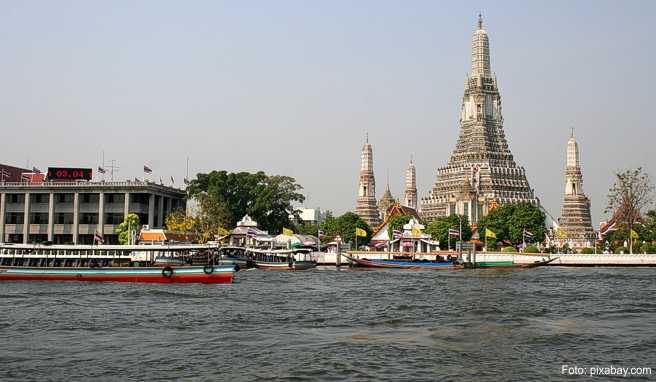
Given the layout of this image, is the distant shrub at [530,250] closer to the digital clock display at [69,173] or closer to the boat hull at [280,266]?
the boat hull at [280,266]

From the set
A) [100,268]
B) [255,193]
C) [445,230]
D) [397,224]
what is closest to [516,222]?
[445,230]

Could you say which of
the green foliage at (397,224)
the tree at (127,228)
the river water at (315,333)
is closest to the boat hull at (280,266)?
the tree at (127,228)

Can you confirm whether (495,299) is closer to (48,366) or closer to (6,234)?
(48,366)

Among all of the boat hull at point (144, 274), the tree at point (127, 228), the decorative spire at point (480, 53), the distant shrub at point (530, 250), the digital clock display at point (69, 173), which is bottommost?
the boat hull at point (144, 274)

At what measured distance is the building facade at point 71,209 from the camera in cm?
9744

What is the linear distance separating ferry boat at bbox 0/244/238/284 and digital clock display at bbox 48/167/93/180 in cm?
4378

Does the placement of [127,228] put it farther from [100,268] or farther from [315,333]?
[315,333]

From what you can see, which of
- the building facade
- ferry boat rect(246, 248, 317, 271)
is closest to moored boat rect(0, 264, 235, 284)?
ferry boat rect(246, 248, 317, 271)

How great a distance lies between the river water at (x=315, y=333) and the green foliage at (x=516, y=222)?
2110 inches

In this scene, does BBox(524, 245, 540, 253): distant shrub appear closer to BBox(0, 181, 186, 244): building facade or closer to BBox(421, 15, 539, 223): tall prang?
BBox(421, 15, 539, 223): tall prang

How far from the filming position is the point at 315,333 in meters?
27.9

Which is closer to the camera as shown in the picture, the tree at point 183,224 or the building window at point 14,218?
the tree at point 183,224

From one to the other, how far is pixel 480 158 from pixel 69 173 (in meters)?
75.3

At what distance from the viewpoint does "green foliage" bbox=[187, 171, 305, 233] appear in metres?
106
